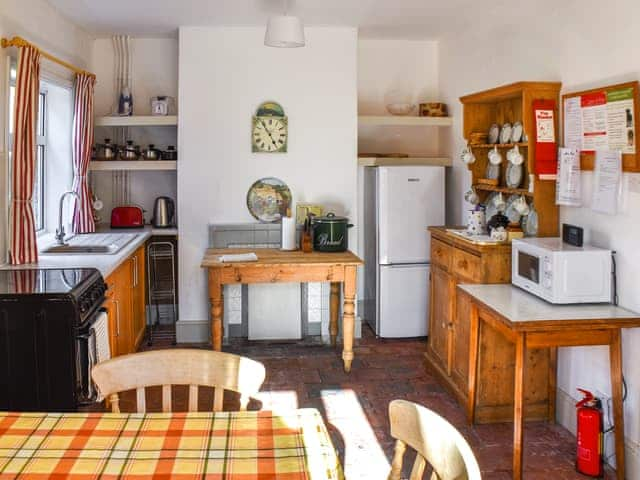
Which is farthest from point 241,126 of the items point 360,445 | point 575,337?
point 575,337

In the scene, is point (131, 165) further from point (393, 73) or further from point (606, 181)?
point (606, 181)

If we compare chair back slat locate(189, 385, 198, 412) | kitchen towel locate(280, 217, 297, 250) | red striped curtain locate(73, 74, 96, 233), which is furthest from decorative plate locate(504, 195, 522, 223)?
red striped curtain locate(73, 74, 96, 233)

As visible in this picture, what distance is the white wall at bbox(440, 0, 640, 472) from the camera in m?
2.99

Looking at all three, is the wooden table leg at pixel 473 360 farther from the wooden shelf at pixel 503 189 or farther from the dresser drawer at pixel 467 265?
the wooden shelf at pixel 503 189

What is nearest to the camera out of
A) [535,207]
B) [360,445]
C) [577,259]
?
[577,259]

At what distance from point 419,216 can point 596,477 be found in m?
2.63

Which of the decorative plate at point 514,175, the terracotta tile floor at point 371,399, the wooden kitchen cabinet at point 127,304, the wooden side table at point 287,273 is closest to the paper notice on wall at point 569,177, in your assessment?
the decorative plate at point 514,175

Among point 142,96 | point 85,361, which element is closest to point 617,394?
point 85,361

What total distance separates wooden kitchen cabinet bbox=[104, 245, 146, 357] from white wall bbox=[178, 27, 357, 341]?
1.18 feet

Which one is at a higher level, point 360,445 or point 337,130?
point 337,130

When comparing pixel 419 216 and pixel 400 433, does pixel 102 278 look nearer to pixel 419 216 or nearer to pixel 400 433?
pixel 400 433

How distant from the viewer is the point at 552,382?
362cm

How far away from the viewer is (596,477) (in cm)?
303

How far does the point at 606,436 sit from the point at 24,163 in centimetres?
343
